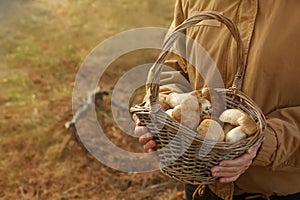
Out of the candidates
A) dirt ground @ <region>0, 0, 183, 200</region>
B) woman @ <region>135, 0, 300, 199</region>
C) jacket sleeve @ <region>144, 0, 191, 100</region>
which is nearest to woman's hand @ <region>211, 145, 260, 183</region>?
woman @ <region>135, 0, 300, 199</region>

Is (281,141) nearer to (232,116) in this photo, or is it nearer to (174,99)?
(232,116)

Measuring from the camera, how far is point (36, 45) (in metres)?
3.86

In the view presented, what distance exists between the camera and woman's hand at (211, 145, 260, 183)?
40.2 inches

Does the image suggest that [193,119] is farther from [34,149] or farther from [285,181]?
[34,149]

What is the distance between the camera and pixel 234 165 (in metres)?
1.03

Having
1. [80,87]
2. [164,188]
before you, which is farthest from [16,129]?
[164,188]

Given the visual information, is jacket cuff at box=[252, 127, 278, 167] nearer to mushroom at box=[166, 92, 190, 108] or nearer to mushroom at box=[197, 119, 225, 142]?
mushroom at box=[197, 119, 225, 142]

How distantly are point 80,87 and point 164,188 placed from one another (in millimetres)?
1099

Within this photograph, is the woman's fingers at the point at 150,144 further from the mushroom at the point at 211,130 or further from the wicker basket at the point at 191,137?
the mushroom at the point at 211,130

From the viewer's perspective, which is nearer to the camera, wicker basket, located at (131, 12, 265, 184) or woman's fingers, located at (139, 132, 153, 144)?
wicker basket, located at (131, 12, 265, 184)

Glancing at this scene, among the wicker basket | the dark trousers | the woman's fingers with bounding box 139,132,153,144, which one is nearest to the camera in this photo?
the wicker basket

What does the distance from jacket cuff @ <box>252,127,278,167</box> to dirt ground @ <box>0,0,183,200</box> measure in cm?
139

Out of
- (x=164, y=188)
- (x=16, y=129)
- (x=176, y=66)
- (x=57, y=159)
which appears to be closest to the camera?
(x=176, y=66)

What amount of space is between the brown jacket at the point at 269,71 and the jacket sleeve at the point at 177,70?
85mm
